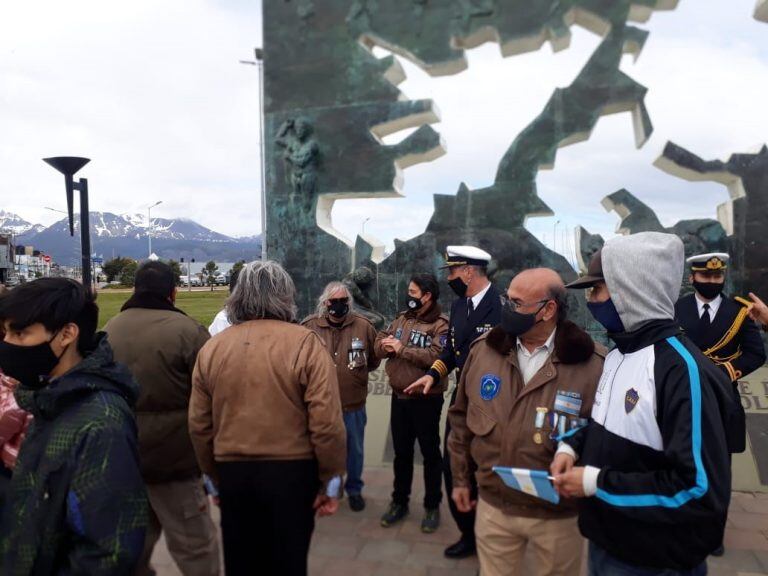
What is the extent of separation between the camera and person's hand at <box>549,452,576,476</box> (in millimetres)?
1776

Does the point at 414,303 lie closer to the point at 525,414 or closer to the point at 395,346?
the point at 395,346

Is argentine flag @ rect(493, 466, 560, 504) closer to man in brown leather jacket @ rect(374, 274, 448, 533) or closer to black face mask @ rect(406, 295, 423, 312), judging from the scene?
man in brown leather jacket @ rect(374, 274, 448, 533)

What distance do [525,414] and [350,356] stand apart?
6.72 ft

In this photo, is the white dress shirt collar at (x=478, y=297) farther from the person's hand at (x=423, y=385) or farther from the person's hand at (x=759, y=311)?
the person's hand at (x=759, y=311)

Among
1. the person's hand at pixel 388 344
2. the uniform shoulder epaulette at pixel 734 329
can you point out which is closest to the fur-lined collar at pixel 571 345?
the person's hand at pixel 388 344

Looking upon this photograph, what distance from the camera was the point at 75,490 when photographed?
148 cm

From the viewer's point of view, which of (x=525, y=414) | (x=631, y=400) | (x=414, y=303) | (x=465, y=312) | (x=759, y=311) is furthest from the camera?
(x=414, y=303)

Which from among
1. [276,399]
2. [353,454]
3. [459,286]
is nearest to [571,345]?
[276,399]

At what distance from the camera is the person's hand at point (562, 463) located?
178 centimetres

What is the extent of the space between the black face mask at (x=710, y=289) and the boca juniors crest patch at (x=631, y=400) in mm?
2731

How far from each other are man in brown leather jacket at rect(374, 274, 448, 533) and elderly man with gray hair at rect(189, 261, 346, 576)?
1.52m

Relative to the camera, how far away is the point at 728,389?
1558mm

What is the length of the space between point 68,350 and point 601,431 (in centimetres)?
168

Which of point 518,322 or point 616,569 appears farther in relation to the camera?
point 518,322
